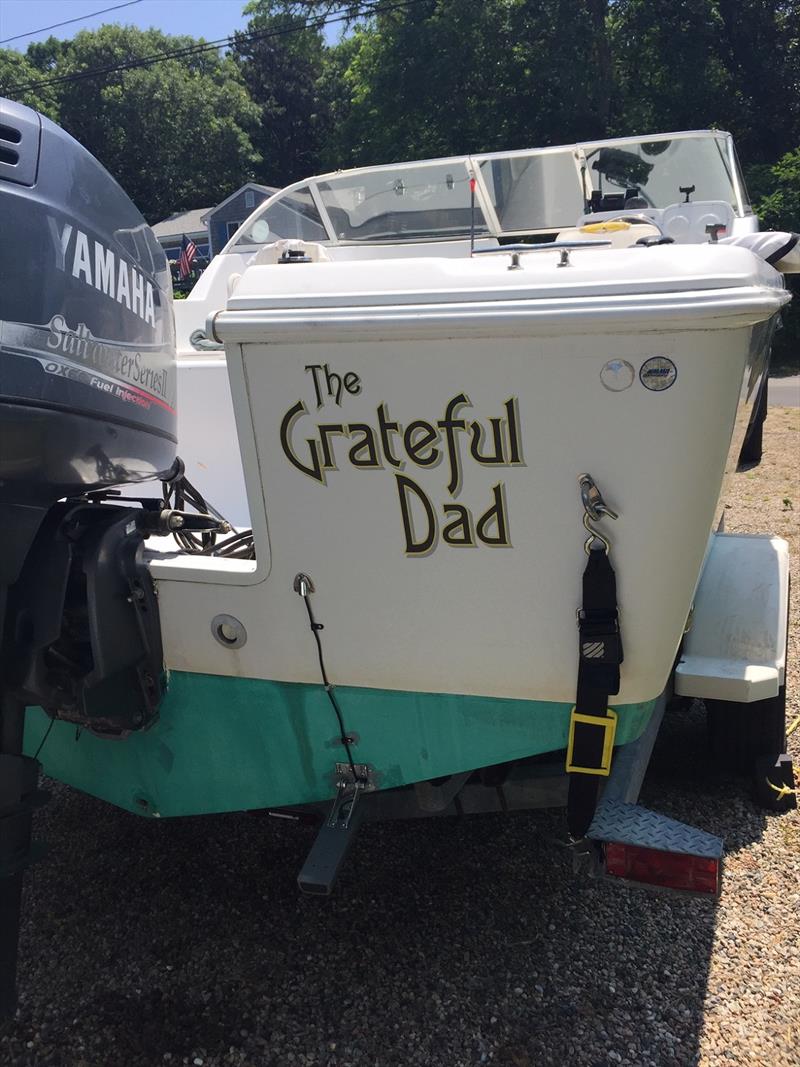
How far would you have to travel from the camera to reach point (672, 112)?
23422 millimetres

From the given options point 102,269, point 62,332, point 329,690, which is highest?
point 102,269

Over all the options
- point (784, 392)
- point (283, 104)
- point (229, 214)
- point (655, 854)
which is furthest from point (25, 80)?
point (655, 854)

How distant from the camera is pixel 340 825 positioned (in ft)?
6.34

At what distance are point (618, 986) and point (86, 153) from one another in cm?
230

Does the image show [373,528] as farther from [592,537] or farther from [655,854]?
[655,854]

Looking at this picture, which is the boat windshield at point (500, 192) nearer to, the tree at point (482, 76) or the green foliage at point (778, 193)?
the green foliage at point (778, 193)

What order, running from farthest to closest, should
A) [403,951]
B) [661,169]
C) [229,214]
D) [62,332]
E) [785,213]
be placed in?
[229,214]
[785,213]
[661,169]
[403,951]
[62,332]

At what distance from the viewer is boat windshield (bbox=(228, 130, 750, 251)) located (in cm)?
444

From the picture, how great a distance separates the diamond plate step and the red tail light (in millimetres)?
12

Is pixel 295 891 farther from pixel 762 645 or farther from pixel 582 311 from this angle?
pixel 582 311

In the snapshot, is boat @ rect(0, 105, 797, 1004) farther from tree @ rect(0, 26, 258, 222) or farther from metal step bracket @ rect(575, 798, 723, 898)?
tree @ rect(0, 26, 258, 222)

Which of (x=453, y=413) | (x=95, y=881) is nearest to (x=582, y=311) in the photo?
(x=453, y=413)

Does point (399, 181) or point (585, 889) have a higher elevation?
point (399, 181)

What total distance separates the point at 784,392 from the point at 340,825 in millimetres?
12512
